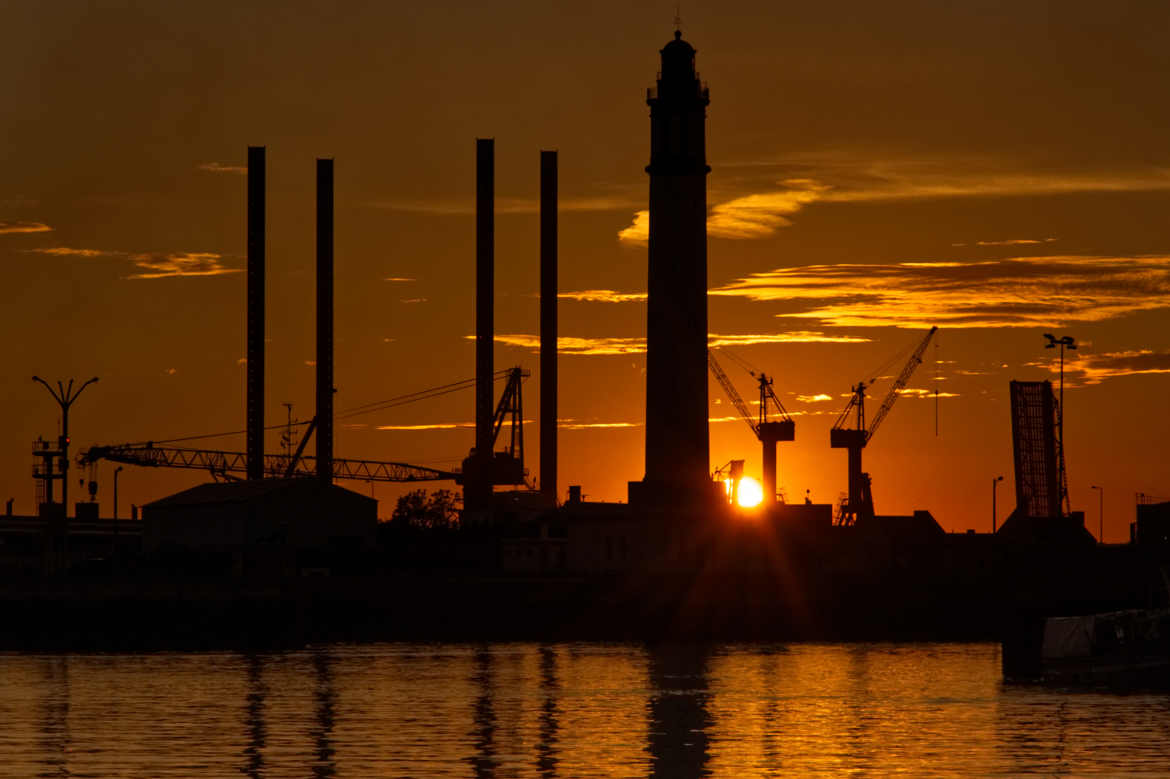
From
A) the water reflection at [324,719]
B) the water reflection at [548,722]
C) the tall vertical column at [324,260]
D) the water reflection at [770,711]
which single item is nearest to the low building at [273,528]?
the tall vertical column at [324,260]

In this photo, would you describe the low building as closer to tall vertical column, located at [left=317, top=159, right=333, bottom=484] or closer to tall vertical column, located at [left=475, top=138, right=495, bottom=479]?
tall vertical column, located at [left=317, top=159, right=333, bottom=484]

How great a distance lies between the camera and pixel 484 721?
69812 millimetres

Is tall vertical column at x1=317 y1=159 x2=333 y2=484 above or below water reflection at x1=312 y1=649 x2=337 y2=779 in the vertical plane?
above

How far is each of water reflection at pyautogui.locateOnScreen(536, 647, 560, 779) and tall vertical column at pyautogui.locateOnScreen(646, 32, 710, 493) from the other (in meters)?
40.9

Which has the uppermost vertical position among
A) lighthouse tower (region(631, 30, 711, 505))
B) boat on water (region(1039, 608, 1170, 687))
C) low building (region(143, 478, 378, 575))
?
lighthouse tower (region(631, 30, 711, 505))

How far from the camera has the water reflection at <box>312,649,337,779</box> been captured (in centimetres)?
5438

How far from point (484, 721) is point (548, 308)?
387 feet

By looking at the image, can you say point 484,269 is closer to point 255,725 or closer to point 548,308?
point 548,308

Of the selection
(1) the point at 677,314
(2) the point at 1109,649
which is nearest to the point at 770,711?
(2) the point at 1109,649

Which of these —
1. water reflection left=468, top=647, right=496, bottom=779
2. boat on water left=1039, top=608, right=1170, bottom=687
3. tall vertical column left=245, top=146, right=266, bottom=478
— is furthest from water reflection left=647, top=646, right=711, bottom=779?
tall vertical column left=245, top=146, right=266, bottom=478

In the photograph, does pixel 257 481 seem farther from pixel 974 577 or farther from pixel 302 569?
pixel 974 577

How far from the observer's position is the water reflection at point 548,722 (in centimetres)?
5563

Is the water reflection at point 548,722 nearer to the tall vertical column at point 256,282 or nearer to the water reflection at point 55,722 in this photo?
the water reflection at point 55,722

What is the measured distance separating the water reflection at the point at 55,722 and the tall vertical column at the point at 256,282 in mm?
76030
